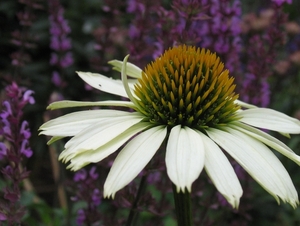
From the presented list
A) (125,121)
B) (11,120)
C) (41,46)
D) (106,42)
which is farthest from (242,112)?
(41,46)

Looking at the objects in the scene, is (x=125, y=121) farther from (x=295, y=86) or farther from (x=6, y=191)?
(x=295, y=86)

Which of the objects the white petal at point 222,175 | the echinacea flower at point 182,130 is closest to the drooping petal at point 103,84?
the echinacea flower at point 182,130

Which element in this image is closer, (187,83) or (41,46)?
(187,83)

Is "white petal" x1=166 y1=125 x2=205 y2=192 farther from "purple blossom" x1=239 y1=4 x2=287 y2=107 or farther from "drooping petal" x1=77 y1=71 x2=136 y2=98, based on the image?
"purple blossom" x1=239 y1=4 x2=287 y2=107

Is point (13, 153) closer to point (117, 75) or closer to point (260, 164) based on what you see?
point (260, 164)

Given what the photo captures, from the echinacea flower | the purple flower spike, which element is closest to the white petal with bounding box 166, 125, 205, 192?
the echinacea flower

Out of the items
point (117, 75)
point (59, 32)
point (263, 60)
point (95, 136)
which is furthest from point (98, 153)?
point (117, 75)

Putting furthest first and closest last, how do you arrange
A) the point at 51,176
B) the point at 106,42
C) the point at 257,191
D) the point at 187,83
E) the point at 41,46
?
the point at 41,46
the point at 51,176
the point at 257,191
the point at 106,42
the point at 187,83
